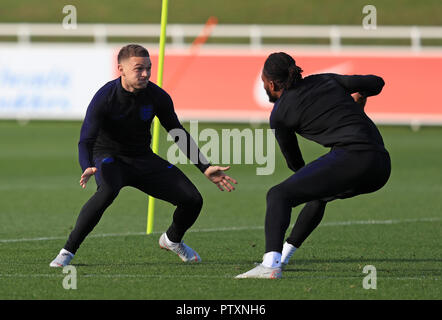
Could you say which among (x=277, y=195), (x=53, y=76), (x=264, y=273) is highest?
(x=53, y=76)

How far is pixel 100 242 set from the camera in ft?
36.2

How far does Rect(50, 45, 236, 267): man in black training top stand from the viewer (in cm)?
Result: 900

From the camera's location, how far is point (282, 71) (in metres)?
8.40

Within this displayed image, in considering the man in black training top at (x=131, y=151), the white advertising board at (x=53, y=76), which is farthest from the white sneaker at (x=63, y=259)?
the white advertising board at (x=53, y=76)

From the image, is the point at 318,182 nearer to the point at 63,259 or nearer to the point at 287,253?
the point at 287,253

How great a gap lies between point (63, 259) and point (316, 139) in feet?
8.09

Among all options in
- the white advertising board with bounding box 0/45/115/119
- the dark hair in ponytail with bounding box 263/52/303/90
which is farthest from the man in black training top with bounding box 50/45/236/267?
the white advertising board with bounding box 0/45/115/119

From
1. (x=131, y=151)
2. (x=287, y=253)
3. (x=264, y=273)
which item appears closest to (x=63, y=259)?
(x=131, y=151)

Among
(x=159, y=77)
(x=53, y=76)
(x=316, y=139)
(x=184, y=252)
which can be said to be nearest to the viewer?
(x=316, y=139)

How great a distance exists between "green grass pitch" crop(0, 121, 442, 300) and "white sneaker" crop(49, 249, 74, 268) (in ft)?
0.43

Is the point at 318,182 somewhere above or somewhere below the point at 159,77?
below
